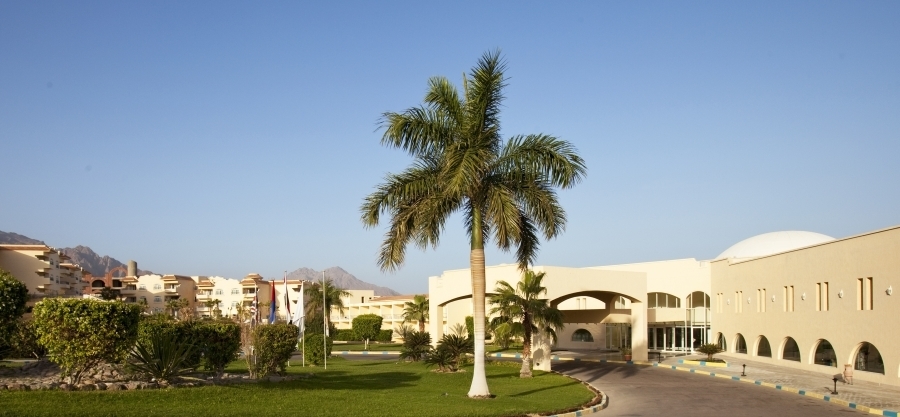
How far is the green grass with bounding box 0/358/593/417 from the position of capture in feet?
49.8

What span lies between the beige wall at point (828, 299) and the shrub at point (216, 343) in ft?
77.9

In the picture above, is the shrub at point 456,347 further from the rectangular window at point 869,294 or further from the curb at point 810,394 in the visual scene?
the rectangular window at point 869,294

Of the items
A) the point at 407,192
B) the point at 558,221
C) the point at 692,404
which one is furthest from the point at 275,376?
the point at 692,404

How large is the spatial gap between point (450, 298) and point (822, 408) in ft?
81.2

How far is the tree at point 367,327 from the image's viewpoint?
77.8 metres

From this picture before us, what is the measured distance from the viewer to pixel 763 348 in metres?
43.6

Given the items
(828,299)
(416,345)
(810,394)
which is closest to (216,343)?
(416,345)

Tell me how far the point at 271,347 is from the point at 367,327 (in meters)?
52.5

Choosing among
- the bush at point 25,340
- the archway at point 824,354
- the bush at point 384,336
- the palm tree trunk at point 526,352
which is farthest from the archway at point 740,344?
the bush at point 384,336

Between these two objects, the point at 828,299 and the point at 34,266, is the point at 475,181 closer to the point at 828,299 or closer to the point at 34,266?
the point at 828,299

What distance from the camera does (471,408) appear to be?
18672 mm

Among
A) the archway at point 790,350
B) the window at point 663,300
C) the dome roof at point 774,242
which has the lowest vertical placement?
the archway at point 790,350

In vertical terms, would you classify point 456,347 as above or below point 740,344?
above

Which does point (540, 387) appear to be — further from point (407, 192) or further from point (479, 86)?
point (479, 86)
